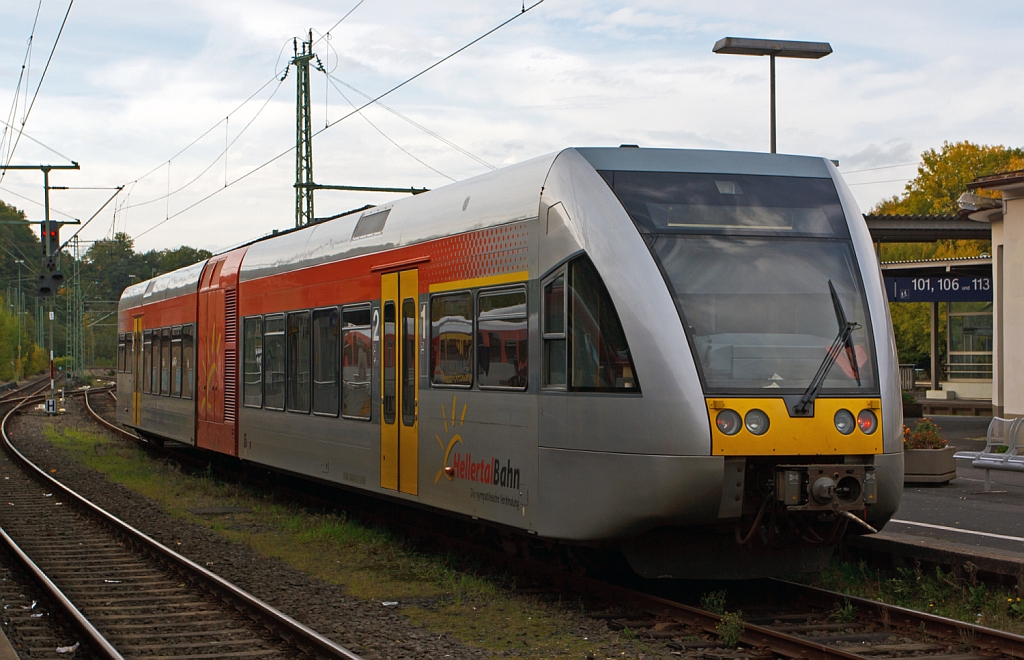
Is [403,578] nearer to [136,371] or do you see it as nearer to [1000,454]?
[1000,454]

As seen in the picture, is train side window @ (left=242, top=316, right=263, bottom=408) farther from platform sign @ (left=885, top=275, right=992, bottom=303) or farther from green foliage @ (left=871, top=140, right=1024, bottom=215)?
green foliage @ (left=871, top=140, right=1024, bottom=215)

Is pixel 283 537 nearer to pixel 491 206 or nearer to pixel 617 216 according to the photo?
pixel 491 206

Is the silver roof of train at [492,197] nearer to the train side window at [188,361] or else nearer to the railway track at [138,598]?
the railway track at [138,598]

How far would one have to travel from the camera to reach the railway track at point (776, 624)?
7.18 m

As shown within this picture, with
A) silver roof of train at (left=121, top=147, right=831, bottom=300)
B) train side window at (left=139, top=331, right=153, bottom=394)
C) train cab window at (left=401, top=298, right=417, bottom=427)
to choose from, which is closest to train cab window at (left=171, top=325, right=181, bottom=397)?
train side window at (left=139, top=331, right=153, bottom=394)

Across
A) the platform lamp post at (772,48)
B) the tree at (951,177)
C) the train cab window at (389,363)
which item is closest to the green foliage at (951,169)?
the tree at (951,177)

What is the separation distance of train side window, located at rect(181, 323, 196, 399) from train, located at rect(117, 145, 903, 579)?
30.8ft

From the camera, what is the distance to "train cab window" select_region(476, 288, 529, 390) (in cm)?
897

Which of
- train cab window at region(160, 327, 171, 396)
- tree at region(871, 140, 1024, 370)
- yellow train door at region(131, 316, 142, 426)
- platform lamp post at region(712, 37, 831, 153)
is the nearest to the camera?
platform lamp post at region(712, 37, 831, 153)

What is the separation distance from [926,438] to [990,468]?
3.82 feet

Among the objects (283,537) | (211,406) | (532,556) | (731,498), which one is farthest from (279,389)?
(731,498)

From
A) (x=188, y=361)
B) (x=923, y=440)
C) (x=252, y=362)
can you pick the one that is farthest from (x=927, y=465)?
(x=188, y=361)

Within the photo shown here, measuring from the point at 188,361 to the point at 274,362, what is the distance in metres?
5.17

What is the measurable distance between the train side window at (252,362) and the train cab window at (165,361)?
18.1 feet
